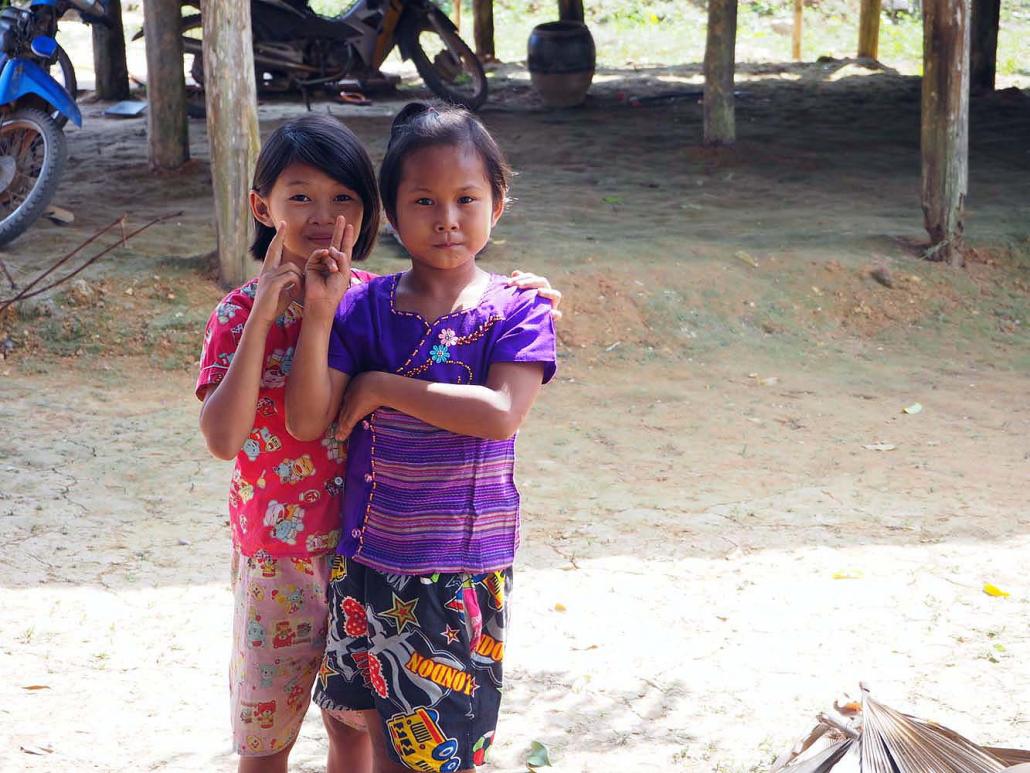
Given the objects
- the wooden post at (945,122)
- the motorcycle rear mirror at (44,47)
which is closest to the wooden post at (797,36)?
the wooden post at (945,122)

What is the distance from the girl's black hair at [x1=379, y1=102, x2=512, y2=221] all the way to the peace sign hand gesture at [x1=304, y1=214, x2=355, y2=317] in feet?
0.35

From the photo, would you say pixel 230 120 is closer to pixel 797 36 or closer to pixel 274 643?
pixel 274 643

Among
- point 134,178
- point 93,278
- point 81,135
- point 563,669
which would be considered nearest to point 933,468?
point 563,669

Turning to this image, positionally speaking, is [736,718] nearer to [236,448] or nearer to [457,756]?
[457,756]

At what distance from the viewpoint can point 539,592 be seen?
141 inches

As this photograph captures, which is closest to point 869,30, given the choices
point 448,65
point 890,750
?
point 448,65

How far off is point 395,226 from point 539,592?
6.44 ft

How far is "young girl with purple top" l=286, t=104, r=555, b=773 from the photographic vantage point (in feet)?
5.78

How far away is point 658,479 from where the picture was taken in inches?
183

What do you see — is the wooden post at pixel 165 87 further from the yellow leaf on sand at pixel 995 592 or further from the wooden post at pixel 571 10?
the wooden post at pixel 571 10

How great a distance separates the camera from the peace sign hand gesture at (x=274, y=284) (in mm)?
1747

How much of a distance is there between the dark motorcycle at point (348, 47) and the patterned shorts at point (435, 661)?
9.75 metres

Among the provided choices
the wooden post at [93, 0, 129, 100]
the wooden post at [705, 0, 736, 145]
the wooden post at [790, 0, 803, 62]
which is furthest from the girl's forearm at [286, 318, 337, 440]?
the wooden post at [790, 0, 803, 62]

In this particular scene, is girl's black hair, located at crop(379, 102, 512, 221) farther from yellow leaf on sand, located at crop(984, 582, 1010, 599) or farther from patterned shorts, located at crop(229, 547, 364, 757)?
yellow leaf on sand, located at crop(984, 582, 1010, 599)
